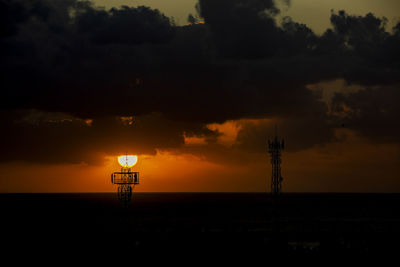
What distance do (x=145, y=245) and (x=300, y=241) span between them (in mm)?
23339

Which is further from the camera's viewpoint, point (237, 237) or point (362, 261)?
point (237, 237)

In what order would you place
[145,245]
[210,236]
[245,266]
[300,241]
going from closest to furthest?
[245,266] → [145,245] → [210,236] → [300,241]

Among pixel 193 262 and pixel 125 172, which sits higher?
pixel 125 172

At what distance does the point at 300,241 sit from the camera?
67438mm

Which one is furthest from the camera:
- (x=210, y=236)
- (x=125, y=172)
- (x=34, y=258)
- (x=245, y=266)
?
(x=125, y=172)

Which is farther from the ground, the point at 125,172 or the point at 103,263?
the point at 125,172

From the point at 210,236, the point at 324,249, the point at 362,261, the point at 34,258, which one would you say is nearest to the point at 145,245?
the point at 210,236

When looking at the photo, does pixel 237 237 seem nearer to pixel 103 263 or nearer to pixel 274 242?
pixel 274 242

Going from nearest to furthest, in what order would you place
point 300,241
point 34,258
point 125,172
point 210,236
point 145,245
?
1. point 34,258
2. point 145,245
3. point 210,236
4. point 300,241
5. point 125,172

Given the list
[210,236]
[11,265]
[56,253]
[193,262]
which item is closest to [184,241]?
[210,236]

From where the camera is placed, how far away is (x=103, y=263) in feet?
160

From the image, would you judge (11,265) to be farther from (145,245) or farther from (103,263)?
(145,245)

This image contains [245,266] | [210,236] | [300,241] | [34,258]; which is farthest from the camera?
[300,241]

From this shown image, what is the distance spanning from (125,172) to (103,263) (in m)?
35.5
